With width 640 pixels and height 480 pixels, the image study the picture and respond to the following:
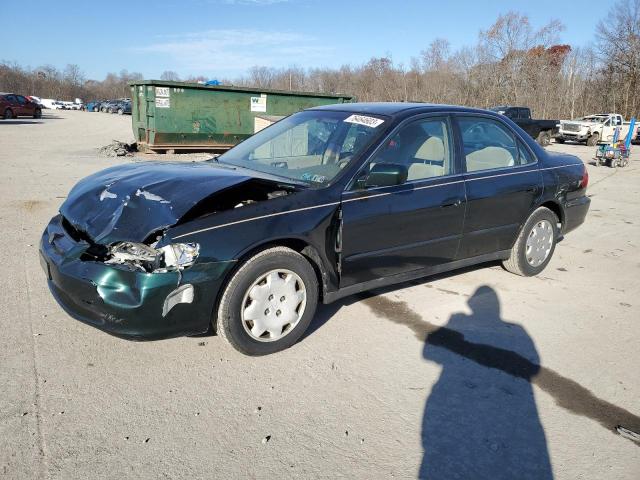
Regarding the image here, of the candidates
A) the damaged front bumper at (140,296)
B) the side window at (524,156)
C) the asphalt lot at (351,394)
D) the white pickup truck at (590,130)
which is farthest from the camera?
the white pickup truck at (590,130)

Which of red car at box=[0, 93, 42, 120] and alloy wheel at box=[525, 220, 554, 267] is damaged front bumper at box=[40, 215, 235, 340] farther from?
red car at box=[0, 93, 42, 120]

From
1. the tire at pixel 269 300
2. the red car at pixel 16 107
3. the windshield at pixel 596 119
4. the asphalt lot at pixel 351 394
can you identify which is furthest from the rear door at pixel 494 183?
the red car at pixel 16 107

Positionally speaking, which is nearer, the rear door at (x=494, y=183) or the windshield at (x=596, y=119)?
the rear door at (x=494, y=183)

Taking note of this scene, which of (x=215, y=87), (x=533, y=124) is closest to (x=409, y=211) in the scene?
(x=215, y=87)

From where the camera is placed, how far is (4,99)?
31.0m

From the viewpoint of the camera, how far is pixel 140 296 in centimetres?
284

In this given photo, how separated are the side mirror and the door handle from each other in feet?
2.06

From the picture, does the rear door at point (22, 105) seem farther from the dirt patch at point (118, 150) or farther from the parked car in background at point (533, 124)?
the parked car in background at point (533, 124)

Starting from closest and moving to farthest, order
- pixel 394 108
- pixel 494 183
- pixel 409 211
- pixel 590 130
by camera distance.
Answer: pixel 409 211 → pixel 394 108 → pixel 494 183 → pixel 590 130

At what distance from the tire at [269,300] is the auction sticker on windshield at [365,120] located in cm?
130

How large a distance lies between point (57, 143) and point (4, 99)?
17.9m

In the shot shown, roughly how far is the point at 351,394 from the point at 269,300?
80cm

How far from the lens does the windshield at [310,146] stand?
3.83m

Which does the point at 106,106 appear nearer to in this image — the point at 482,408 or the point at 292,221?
the point at 292,221
